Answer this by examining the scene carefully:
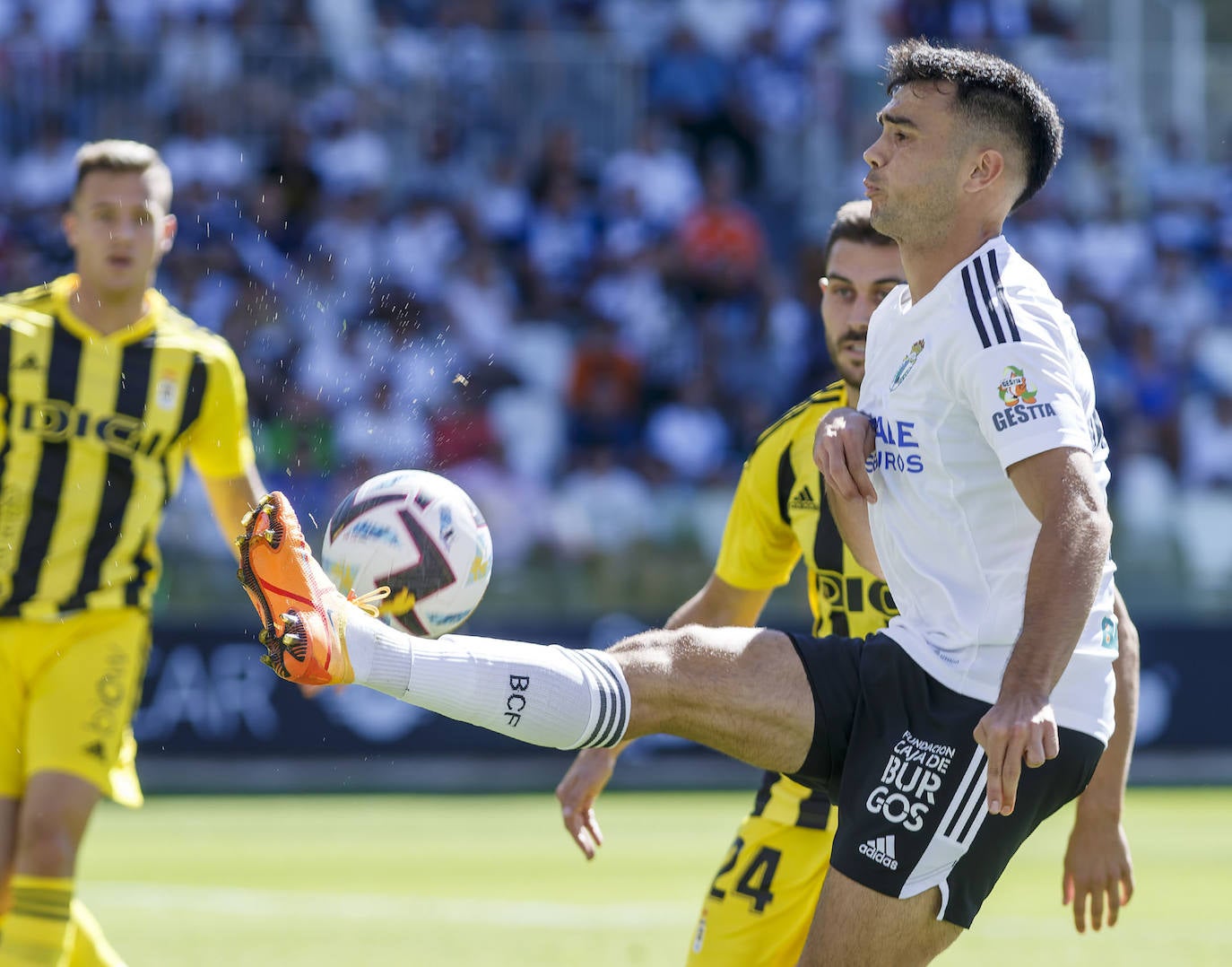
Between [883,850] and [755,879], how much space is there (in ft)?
3.44

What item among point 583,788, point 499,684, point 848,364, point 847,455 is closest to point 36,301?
point 583,788

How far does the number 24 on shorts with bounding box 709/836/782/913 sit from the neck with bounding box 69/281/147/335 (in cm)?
276

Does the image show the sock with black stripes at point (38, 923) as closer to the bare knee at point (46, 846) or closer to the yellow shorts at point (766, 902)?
the bare knee at point (46, 846)

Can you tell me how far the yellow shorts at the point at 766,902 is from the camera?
4750mm

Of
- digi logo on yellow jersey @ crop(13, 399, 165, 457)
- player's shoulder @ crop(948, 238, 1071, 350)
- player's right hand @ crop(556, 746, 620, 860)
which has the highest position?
player's shoulder @ crop(948, 238, 1071, 350)

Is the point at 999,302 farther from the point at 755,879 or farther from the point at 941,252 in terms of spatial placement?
the point at 755,879

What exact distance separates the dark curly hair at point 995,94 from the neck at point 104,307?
9.88 feet

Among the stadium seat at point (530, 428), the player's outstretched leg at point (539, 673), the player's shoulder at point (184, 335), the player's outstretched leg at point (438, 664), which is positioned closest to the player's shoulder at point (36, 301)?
the player's shoulder at point (184, 335)

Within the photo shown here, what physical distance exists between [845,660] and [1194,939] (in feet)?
12.4

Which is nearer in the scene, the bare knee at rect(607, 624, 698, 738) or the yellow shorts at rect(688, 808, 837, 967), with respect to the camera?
the bare knee at rect(607, 624, 698, 738)

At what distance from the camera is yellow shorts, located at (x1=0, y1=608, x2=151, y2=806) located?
5379 mm

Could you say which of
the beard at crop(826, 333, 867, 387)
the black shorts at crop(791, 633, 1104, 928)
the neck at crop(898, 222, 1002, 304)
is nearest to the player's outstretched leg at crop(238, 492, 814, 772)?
the black shorts at crop(791, 633, 1104, 928)

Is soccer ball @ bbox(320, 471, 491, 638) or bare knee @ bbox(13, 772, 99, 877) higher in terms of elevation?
soccer ball @ bbox(320, 471, 491, 638)

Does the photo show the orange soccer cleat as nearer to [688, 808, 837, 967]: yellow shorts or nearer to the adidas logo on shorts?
the adidas logo on shorts
